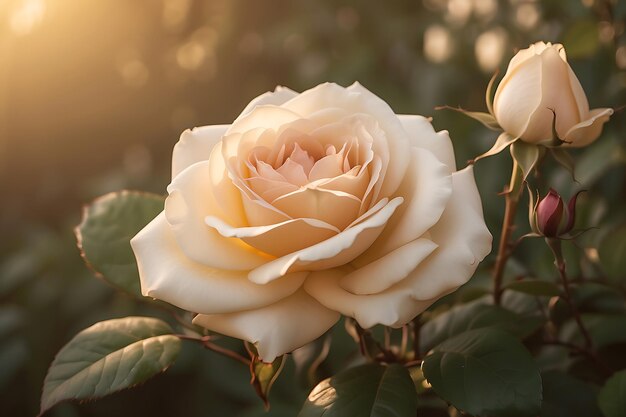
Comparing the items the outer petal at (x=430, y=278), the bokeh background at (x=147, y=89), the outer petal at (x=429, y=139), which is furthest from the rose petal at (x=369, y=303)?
the bokeh background at (x=147, y=89)

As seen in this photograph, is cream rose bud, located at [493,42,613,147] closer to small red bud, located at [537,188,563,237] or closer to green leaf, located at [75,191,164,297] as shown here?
small red bud, located at [537,188,563,237]

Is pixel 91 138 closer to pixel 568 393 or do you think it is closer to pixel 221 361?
pixel 221 361

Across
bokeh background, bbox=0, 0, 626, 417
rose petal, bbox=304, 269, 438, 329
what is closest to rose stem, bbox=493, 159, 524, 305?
rose petal, bbox=304, 269, 438, 329

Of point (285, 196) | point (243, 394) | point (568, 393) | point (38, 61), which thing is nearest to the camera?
point (285, 196)

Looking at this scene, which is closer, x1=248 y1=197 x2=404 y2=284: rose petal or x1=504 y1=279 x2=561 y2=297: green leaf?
x1=248 y1=197 x2=404 y2=284: rose petal

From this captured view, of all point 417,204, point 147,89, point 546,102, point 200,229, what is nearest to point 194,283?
point 200,229

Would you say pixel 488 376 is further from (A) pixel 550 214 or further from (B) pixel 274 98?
(B) pixel 274 98

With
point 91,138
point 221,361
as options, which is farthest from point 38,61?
point 221,361
